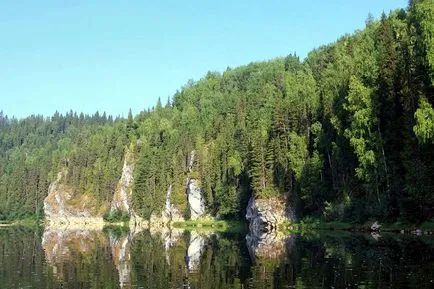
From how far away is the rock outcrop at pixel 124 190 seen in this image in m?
188

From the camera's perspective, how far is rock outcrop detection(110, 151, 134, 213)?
187875 millimetres

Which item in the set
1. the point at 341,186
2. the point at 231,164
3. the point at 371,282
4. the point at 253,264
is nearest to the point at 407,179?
the point at 341,186

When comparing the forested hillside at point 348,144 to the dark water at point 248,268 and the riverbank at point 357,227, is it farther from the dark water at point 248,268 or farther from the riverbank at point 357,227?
the dark water at point 248,268

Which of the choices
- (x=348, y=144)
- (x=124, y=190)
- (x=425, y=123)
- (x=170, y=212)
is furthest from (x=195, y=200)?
(x=425, y=123)

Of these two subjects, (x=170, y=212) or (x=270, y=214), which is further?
(x=170, y=212)

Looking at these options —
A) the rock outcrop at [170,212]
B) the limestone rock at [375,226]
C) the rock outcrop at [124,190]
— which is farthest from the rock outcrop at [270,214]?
the rock outcrop at [124,190]

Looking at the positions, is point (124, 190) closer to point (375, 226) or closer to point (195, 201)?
point (195, 201)

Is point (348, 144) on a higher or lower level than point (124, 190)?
higher

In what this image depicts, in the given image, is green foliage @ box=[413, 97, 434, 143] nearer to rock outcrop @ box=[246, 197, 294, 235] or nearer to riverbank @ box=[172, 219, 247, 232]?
rock outcrop @ box=[246, 197, 294, 235]

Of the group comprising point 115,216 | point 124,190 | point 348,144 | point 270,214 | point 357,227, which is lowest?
point 357,227

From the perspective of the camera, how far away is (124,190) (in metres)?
191

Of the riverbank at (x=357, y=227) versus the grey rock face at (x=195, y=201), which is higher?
the grey rock face at (x=195, y=201)

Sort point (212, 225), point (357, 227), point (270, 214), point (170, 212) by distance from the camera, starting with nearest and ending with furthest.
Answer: point (357, 227), point (270, 214), point (212, 225), point (170, 212)

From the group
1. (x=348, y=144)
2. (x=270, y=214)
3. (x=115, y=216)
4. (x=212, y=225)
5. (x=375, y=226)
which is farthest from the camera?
(x=115, y=216)
